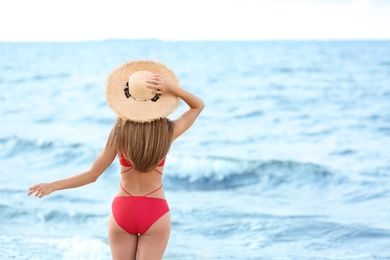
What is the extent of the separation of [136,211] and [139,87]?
70cm

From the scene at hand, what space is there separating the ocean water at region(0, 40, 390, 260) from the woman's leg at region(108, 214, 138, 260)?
10.7 feet

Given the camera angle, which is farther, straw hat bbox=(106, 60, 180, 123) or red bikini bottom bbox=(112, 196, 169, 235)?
red bikini bottom bbox=(112, 196, 169, 235)

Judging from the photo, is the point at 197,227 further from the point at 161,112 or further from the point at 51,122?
the point at 51,122

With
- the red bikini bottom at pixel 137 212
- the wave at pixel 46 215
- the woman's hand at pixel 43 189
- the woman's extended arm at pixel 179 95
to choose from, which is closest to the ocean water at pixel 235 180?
the wave at pixel 46 215

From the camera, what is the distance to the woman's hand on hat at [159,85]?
3797 mm

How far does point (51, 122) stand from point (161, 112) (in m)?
17.8

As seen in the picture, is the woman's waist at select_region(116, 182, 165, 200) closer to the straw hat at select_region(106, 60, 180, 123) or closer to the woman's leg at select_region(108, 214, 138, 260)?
the woman's leg at select_region(108, 214, 138, 260)

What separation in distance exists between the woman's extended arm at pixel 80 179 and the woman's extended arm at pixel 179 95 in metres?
0.39

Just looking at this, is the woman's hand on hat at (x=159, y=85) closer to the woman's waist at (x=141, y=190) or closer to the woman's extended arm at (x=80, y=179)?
the woman's extended arm at (x=80, y=179)

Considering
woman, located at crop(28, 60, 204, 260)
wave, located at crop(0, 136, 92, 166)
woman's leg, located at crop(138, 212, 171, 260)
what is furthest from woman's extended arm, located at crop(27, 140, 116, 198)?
wave, located at crop(0, 136, 92, 166)

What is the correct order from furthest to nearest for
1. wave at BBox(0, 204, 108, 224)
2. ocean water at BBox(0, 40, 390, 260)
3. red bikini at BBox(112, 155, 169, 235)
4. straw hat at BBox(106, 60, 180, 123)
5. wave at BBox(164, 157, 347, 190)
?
wave at BBox(164, 157, 347, 190), wave at BBox(0, 204, 108, 224), ocean water at BBox(0, 40, 390, 260), red bikini at BBox(112, 155, 169, 235), straw hat at BBox(106, 60, 180, 123)

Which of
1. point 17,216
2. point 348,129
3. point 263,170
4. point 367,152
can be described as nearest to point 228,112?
point 348,129

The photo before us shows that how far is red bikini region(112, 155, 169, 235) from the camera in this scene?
3.90 metres

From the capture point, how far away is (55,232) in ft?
27.6
